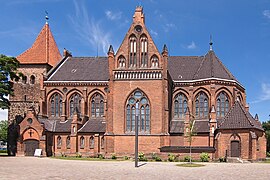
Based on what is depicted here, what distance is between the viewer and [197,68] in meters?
60.6

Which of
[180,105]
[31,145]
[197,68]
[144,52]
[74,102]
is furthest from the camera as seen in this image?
[74,102]

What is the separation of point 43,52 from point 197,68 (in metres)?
28.8

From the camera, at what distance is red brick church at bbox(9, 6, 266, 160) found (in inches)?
1976

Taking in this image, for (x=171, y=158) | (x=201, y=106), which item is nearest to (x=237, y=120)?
(x=201, y=106)

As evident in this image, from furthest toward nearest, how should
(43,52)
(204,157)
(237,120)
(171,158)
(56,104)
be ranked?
(43,52)
(56,104)
(237,120)
(171,158)
(204,157)

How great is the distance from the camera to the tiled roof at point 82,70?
62188 mm

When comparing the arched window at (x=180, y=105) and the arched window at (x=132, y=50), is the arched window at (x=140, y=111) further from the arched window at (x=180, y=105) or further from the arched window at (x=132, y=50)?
the arched window at (x=180, y=105)

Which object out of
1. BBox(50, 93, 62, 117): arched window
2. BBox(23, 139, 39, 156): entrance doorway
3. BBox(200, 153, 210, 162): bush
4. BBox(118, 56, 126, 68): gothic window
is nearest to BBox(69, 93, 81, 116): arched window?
BBox(50, 93, 62, 117): arched window

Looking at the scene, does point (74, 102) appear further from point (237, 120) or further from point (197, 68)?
point (237, 120)

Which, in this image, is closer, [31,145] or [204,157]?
[204,157]

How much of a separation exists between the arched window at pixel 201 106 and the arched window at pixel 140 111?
9.26 meters

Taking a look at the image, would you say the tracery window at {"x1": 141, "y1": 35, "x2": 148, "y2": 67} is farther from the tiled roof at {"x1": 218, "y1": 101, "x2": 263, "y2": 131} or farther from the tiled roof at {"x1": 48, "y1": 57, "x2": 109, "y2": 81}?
the tiled roof at {"x1": 218, "y1": 101, "x2": 263, "y2": 131}

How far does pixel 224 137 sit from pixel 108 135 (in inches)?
630

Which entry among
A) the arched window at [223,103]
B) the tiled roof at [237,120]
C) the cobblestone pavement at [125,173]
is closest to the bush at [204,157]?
the tiled roof at [237,120]
